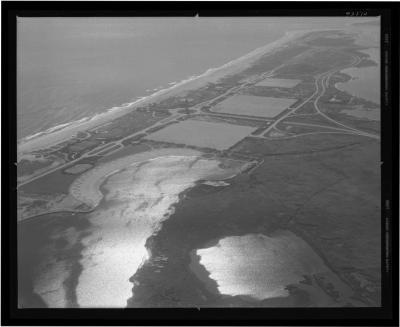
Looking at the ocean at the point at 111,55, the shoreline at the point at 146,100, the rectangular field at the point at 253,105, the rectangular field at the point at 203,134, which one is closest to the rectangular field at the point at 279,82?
the rectangular field at the point at 253,105

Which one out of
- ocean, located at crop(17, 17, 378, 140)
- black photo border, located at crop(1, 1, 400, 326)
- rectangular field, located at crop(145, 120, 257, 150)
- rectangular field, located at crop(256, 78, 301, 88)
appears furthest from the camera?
rectangular field, located at crop(256, 78, 301, 88)

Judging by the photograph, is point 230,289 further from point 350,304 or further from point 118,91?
point 118,91

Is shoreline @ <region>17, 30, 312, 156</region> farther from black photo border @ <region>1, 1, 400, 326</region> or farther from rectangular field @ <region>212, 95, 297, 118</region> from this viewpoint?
black photo border @ <region>1, 1, 400, 326</region>

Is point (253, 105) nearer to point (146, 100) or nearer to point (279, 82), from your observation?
point (279, 82)

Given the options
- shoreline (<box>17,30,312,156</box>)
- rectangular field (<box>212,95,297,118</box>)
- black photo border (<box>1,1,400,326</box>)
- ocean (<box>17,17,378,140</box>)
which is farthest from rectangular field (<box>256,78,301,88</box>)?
black photo border (<box>1,1,400,326</box>)

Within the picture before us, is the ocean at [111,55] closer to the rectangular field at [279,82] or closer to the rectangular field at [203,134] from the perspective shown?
the rectangular field at [279,82]

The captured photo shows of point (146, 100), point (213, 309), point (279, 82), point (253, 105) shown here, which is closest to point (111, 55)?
point (146, 100)

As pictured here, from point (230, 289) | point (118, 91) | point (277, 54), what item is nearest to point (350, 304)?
point (230, 289)
